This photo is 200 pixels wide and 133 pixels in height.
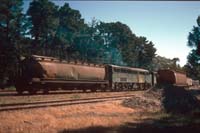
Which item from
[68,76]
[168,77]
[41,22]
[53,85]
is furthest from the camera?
[41,22]

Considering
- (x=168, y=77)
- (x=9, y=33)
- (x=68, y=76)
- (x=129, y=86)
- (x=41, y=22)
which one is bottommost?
(x=129, y=86)

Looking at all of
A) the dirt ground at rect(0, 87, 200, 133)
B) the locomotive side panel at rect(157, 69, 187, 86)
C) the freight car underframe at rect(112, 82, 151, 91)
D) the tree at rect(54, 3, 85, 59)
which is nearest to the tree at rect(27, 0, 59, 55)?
the tree at rect(54, 3, 85, 59)

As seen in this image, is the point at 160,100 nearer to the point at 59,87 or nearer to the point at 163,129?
the point at 59,87

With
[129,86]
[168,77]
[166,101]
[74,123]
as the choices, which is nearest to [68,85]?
[166,101]

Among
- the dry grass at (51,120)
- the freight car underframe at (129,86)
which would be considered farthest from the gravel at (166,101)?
the freight car underframe at (129,86)

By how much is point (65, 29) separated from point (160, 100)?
48805mm

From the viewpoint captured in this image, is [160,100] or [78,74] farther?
[78,74]

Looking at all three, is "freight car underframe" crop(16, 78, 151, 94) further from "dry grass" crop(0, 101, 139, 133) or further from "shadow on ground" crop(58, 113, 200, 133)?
"shadow on ground" crop(58, 113, 200, 133)

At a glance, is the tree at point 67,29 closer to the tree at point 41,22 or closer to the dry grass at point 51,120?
the tree at point 41,22

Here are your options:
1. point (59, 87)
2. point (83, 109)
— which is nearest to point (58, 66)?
point (59, 87)

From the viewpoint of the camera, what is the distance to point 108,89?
1442 inches

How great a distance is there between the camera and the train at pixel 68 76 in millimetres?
24333

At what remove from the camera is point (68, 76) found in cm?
2803

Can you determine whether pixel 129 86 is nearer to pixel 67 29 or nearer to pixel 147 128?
pixel 147 128
